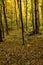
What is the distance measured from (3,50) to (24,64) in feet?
11.7

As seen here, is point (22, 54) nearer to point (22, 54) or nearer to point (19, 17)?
point (22, 54)

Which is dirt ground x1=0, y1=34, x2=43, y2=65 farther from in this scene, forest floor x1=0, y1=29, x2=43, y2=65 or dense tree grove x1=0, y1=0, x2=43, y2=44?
dense tree grove x1=0, y1=0, x2=43, y2=44

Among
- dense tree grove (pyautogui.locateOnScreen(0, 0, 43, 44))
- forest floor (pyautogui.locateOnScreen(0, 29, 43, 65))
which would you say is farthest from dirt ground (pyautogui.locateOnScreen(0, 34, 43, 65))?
dense tree grove (pyautogui.locateOnScreen(0, 0, 43, 44))

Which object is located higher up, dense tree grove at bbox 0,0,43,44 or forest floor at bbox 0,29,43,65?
dense tree grove at bbox 0,0,43,44

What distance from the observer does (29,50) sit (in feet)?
40.1

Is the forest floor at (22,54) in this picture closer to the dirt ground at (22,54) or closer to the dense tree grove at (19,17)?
the dirt ground at (22,54)

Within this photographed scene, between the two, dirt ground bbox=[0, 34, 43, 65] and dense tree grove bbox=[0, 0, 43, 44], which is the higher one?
dense tree grove bbox=[0, 0, 43, 44]

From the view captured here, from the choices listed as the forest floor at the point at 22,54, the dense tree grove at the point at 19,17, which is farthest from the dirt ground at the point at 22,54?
the dense tree grove at the point at 19,17

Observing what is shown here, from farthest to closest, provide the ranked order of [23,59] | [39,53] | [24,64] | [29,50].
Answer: [29,50] < [39,53] < [23,59] < [24,64]

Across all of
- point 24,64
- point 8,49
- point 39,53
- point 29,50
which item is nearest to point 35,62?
point 24,64

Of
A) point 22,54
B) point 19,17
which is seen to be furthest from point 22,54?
point 19,17

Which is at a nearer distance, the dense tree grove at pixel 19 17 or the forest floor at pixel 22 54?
the forest floor at pixel 22 54

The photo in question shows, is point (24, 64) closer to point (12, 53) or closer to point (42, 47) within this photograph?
point (12, 53)

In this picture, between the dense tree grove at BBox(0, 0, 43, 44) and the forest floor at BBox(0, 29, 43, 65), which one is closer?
the forest floor at BBox(0, 29, 43, 65)
